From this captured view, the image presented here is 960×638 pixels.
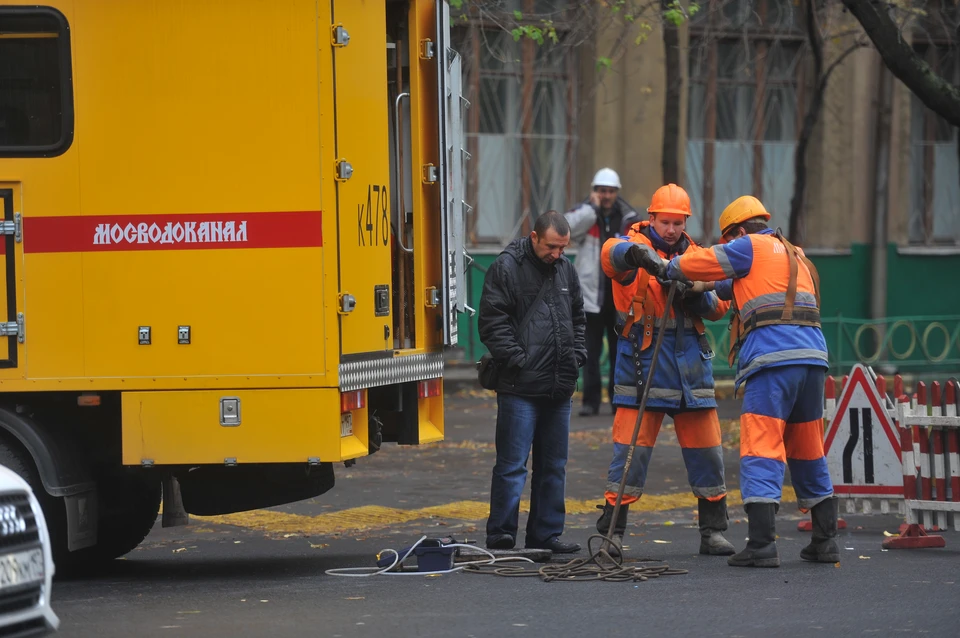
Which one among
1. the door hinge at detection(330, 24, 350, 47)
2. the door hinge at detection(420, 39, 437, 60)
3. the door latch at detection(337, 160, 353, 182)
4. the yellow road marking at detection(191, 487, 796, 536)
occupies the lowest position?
the yellow road marking at detection(191, 487, 796, 536)

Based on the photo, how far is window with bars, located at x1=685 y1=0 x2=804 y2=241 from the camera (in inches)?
765

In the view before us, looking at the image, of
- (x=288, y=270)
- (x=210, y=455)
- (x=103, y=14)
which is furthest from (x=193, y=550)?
(x=103, y=14)

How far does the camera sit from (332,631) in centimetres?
629

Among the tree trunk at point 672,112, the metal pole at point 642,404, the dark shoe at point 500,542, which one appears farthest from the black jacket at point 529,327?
the tree trunk at point 672,112

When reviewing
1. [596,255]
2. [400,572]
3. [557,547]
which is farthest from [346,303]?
[596,255]

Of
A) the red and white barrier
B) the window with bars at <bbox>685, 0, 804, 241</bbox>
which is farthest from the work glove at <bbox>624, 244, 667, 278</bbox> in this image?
the window with bars at <bbox>685, 0, 804, 241</bbox>

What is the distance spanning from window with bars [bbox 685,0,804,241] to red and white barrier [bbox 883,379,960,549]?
10.7m

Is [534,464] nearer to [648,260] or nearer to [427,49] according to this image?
[648,260]

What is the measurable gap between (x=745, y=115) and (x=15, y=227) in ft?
45.7

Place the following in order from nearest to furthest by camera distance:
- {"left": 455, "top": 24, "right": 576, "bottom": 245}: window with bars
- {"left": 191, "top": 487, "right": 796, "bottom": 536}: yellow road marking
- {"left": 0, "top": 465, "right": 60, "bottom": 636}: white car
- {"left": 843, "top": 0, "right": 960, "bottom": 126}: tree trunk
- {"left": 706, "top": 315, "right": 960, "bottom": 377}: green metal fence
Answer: {"left": 0, "top": 465, "right": 60, "bottom": 636}: white car < {"left": 191, "top": 487, "right": 796, "bottom": 536}: yellow road marking < {"left": 843, "top": 0, "right": 960, "bottom": 126}: tree trunk < {"left": 455, "top": 24, "right": 576, "bottom": 245}: window with bars < {"left": 706, "top": 315, "right": 960, "bottom": 377}: green metal fence

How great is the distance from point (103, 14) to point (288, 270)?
1.57 metres

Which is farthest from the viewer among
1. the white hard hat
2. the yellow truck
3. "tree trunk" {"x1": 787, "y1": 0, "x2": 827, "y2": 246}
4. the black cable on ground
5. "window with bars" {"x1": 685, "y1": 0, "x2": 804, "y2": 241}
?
"window with bars" {"x1": 685, "y1": 0, "x2": 804, "y2": 241}

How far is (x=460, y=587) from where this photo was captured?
7.35 meters

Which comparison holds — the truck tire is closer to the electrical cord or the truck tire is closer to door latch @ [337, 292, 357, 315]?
the electrical cord
